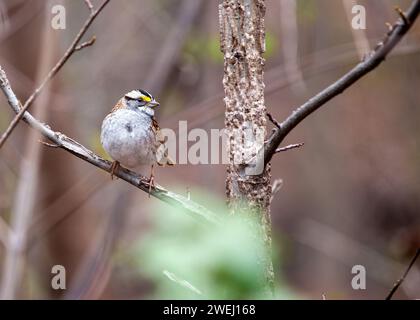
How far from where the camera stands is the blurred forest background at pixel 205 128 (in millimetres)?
5855

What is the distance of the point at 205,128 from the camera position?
8.15 metres

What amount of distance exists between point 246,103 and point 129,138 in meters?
1.04

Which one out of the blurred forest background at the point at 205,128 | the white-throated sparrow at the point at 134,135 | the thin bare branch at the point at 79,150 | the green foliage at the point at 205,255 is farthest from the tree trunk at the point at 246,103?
the green foliage at the point at 205,255

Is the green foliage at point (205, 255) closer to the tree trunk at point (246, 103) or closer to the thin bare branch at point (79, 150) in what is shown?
the thin bare branch at point (79, 150)

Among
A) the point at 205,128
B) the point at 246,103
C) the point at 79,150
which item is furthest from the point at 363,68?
the point at 205,128

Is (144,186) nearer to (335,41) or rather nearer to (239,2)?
(239,2)

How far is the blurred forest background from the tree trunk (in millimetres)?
1204

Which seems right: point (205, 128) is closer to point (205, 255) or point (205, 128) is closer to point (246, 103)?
point (246, 103)

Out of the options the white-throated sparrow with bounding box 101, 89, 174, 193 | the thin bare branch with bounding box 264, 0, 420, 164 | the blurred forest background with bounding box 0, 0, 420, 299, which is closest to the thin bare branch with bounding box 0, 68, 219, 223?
the white-throated sparrow with bounding box 101, 89, 174, 193

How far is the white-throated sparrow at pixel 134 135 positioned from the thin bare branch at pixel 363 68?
1274 millimetres

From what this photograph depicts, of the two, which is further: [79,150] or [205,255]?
[79,150]

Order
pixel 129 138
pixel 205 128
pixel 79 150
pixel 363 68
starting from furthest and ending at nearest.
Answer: pixel 205 128, pixel 129 138, pixel 79 150, pixel 363 68

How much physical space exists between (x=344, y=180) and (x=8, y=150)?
5748mm

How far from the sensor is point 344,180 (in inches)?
428
